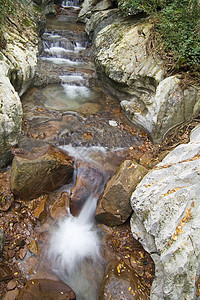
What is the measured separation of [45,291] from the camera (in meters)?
3.39

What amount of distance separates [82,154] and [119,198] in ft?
6.10

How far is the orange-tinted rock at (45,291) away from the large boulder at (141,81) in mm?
4385

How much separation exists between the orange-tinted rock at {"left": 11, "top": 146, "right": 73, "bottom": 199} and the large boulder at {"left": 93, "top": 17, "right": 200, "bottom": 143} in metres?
2.98

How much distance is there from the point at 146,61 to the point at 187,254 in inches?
235

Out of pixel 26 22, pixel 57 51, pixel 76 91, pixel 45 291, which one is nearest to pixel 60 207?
pixel 45 291

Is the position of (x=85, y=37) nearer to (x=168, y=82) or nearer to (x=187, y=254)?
(x=168, y=82)

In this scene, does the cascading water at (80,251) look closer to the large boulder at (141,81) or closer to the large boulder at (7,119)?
the large boulder at (7,119)

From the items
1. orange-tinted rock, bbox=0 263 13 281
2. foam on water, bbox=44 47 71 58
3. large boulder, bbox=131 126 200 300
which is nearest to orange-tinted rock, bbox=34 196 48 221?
orange-tinted rock, bbox=0 263 13 281

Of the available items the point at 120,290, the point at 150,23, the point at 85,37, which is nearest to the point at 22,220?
the point at 120,290

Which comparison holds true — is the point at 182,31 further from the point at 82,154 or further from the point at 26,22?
the point at 26,22

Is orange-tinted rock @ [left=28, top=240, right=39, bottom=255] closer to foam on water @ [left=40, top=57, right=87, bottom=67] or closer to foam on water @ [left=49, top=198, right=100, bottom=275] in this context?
foam on water @ [left=49, top=198, right=100, bottom=275]

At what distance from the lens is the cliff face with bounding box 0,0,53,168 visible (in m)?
4.73

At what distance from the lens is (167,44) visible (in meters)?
6.25

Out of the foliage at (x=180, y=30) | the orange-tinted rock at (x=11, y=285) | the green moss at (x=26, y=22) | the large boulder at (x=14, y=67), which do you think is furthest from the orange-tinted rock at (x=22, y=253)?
the green moss at (x=26, y=22)
